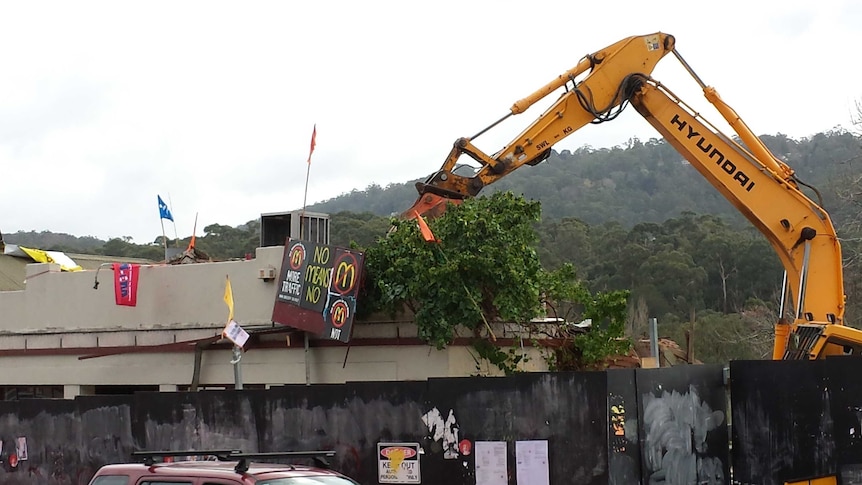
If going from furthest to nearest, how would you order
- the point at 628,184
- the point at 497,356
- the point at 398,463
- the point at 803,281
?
the point at 628,184, the point at 497,356, the point at 803,281, the point at 398,463

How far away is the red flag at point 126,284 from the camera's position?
71.4ft

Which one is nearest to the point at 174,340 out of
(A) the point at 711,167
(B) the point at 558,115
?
(B) the point at 558,115

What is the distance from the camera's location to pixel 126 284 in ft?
71.6

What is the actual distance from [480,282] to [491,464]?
15.2 feet

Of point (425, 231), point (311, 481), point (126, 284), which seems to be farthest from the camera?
point (126, 284)

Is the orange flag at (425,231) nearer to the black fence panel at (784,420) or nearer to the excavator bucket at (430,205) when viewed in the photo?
the excavator bucket at (430,205)

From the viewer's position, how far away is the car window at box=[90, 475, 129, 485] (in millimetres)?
8953

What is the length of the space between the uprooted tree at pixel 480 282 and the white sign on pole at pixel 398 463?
346 centimetres

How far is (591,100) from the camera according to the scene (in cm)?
1812

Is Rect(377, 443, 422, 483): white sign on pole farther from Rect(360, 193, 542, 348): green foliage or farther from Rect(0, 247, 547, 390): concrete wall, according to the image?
Rect(0, 247, 547, 390): concrete wall

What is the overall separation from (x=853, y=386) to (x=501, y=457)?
4640 millimetres

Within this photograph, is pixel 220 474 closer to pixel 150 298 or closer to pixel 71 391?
pixel 150 298

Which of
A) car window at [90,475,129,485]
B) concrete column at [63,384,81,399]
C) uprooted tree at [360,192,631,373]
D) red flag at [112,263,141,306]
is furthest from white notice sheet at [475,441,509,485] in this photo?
concrete column at [63,384,81,399]

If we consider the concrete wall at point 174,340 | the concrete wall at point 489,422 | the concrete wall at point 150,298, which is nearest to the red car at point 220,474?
the concrete wall at point 489,422
